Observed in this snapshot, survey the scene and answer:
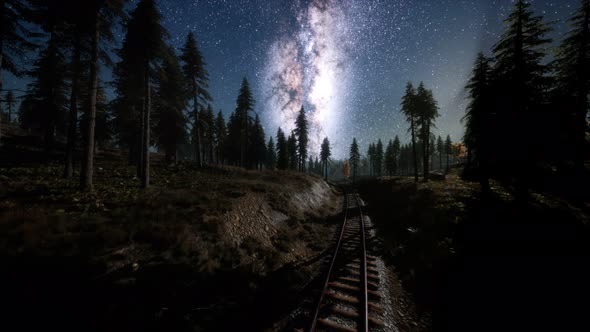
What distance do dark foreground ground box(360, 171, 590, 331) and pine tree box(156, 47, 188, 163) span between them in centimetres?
2492

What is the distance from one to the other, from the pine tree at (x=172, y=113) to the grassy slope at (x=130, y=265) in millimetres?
15289

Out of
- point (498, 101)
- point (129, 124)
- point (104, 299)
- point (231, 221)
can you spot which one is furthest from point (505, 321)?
point (129, 124)

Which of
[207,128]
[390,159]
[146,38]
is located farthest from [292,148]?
[146,38]

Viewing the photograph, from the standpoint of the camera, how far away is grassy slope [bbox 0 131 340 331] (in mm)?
4152

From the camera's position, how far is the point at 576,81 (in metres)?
14.5

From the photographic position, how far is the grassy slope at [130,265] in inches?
163

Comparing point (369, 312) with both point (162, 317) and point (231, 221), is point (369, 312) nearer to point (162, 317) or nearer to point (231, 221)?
point (162, 317)

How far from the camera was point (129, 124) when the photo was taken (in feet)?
69.4

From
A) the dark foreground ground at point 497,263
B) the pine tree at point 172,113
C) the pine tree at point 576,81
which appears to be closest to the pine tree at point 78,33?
the pine tree at point 172,113

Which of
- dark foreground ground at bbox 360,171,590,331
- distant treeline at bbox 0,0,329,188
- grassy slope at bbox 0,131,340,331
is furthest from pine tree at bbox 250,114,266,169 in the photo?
dark foreground ground at bbox 360,171,590,331

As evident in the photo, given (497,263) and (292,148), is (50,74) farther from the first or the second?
(292,148)

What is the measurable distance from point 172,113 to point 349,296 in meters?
26.7

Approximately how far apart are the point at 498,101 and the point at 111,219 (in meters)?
23.3

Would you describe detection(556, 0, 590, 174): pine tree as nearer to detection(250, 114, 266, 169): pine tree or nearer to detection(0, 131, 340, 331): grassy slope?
detection(0, 131, 340, 331): grassy slope
